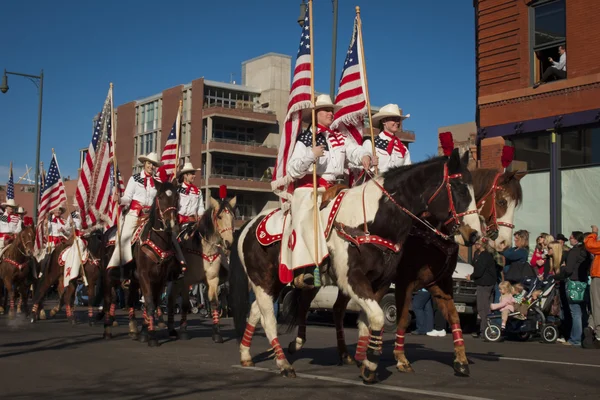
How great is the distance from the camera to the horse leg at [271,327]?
→ 30.0 ft

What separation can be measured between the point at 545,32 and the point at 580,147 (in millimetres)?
3662

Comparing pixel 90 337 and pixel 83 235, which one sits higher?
pixel 83 235

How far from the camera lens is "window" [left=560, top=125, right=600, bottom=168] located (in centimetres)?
2097

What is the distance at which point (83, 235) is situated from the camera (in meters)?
18.0

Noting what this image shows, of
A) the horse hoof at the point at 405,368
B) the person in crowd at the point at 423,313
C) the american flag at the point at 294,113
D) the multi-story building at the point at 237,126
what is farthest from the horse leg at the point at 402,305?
the multi-story building at the point at 237,126

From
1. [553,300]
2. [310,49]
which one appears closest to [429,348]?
[553,300]

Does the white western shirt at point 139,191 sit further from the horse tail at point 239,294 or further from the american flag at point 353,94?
the american flag at point 353,94

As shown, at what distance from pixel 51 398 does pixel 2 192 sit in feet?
296

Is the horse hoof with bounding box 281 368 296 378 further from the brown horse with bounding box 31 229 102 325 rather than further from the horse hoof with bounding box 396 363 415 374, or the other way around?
the brown horse with bounding box 31 229 102 325

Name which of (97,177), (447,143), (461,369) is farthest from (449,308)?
(97,177)

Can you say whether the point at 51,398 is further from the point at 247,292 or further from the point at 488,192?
the point at 488,192

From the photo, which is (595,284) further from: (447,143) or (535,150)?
(535,150)

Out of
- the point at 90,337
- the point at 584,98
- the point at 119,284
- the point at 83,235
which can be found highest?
the point at 584,98

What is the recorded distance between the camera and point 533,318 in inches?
643
